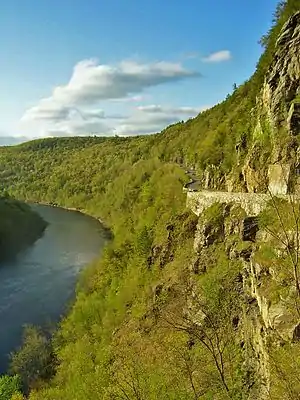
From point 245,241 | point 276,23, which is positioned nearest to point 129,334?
point 245,241

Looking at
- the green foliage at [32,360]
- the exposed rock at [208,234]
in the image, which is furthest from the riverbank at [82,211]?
the exposed rock at [208,234]

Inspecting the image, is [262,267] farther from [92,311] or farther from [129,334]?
[92,311]

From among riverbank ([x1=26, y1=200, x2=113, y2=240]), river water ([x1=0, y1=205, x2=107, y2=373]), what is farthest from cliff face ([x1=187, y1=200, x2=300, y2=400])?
riverbank ([x1=26, y1=200, x2=113, y2=240])

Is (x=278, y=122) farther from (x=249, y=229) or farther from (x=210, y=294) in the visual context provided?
(x=210, y=294)

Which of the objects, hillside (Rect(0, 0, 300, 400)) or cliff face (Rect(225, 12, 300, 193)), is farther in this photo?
cliff face (Rect(225, 12, 300, 193))

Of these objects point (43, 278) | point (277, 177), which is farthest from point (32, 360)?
point (277, 177)

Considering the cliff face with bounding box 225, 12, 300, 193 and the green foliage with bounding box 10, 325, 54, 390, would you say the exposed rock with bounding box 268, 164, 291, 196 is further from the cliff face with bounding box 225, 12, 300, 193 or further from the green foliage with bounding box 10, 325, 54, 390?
the green foliage with bounding box 10, 325, 54, 390
